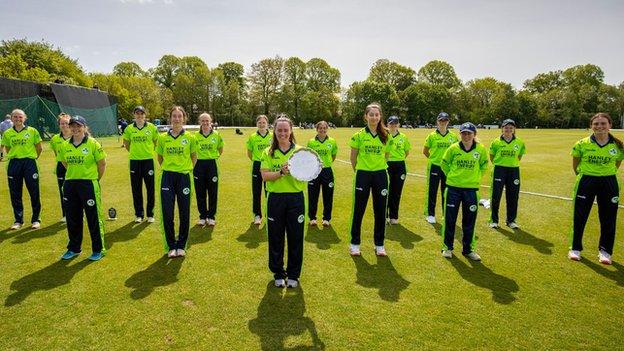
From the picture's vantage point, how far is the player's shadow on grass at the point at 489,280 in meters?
5.08

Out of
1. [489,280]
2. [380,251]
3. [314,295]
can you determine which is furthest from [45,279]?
[489,280]

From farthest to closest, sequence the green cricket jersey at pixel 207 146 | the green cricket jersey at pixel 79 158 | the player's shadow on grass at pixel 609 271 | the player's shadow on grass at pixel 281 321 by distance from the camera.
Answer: the green cricket jersey at pixel 207 146 < the green cricket jersey at pixel 79 158 < the player's shadow on grass at pixel 609 271 < the player's shadow on grass at pixel 281 321

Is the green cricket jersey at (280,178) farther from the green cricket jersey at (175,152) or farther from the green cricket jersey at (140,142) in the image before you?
the green cricket jersey at (140,142)

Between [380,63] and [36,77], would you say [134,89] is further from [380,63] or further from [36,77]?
[380,63]

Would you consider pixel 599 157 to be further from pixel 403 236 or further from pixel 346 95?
pixel 346 95

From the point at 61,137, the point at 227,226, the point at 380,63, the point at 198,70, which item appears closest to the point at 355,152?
the point at 227,226

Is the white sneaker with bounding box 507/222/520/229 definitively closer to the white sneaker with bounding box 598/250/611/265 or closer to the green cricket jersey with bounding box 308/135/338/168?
the white sneaker with bounding box 598/250/611/265

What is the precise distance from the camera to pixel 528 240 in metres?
7.45

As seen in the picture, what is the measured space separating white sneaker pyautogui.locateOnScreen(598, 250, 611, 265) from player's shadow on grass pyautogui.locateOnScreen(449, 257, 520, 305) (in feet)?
6.49

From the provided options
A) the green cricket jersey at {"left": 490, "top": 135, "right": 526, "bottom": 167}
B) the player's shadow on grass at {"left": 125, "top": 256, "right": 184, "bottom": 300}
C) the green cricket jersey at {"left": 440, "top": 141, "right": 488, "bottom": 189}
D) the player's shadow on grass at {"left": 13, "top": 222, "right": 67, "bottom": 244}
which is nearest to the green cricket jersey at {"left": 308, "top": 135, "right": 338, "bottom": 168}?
the green cricket jersey at {"left": 440, "top": 141, "right": 488, "bottom": 189}

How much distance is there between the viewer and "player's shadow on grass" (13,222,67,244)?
7.18 meters

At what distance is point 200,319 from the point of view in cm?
445

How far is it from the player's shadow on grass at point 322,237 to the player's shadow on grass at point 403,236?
1133mm

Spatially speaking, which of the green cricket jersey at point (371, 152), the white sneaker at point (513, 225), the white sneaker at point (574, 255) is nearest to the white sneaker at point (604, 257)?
the white sneaker at point (574, 255)
